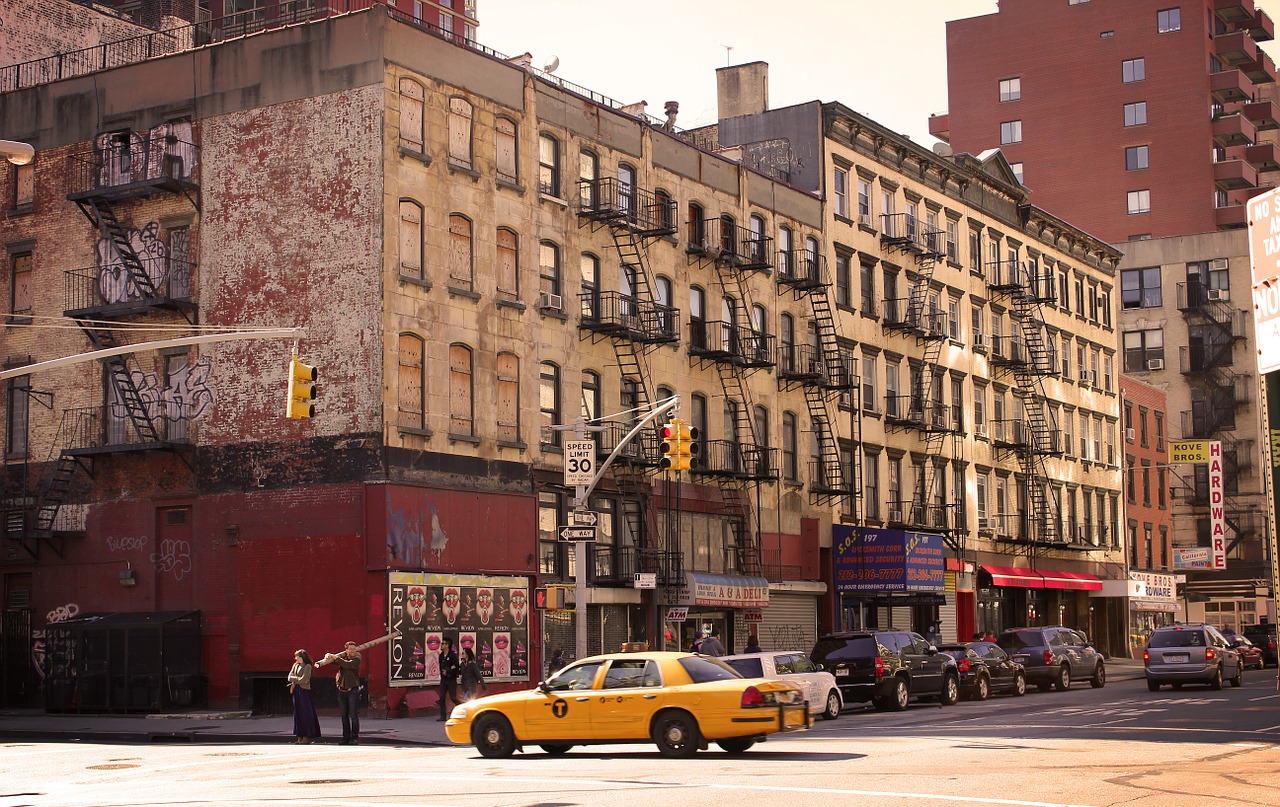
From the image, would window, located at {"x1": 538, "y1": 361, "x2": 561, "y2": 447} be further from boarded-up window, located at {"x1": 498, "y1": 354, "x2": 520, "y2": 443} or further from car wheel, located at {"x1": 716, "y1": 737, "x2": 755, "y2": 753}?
car wheel, located at {"x1": 716, "y1": 737, "x2": 755, "y2": 753}

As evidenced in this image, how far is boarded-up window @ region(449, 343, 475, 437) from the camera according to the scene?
128ft

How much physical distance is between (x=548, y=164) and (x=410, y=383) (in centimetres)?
853

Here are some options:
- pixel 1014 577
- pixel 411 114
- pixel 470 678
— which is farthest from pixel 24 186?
pixel 1014 577

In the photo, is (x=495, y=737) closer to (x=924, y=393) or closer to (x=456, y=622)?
(x=456, y=622)

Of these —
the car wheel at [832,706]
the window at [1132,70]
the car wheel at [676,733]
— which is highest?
the window at [1132,70]

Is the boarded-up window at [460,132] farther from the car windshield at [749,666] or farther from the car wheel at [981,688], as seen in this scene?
the car wheel at [981,688]

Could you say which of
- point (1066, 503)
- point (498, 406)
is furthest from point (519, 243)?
point (1066, 503)

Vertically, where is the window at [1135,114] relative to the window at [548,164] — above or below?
above

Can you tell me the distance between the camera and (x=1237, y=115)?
96125mm

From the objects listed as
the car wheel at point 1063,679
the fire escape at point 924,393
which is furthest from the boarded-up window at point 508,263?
the fire escape at point 924,393

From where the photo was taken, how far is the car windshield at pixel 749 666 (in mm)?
28812

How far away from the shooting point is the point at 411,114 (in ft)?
127

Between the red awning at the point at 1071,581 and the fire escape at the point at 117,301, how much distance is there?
41098mm

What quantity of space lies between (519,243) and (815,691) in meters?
15.4
